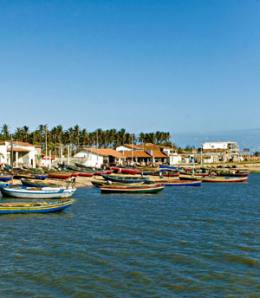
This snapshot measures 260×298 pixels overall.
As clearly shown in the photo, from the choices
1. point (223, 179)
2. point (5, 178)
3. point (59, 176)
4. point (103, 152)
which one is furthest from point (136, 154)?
point (5, 178)

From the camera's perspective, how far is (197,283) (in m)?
19.6

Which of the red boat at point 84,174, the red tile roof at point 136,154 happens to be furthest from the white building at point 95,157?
the red boat at point 84,174

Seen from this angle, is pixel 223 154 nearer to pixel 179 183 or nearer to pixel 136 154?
pixel 136 154

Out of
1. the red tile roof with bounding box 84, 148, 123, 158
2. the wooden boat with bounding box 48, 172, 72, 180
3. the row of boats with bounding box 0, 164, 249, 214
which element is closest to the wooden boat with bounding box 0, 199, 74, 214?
the row of boats with bounding box 0, 164, 249, 214

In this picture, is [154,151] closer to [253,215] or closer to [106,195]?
[106,195]

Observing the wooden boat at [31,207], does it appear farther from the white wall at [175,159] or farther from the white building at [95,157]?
the white wall at [175,159]

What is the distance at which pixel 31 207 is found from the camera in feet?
117

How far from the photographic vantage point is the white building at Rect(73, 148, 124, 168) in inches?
4045

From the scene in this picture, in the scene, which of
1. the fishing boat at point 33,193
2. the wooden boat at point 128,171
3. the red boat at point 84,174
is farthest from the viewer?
the wooden boat at point 128,171

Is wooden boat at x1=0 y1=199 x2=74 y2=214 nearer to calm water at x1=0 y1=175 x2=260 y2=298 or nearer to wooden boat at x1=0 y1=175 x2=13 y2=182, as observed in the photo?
calm water at x1=0 y1=175 x2=260 y2=298

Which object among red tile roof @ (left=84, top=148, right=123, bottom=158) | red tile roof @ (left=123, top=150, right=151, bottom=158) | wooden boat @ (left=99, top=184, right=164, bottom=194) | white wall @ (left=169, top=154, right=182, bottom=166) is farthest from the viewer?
white wall @ (left=169, top=154, right=182, bottom=166)

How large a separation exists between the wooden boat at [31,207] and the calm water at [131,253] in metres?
0.56

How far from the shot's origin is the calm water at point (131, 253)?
1898 cm

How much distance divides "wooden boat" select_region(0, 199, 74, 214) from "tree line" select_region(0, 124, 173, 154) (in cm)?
8750
